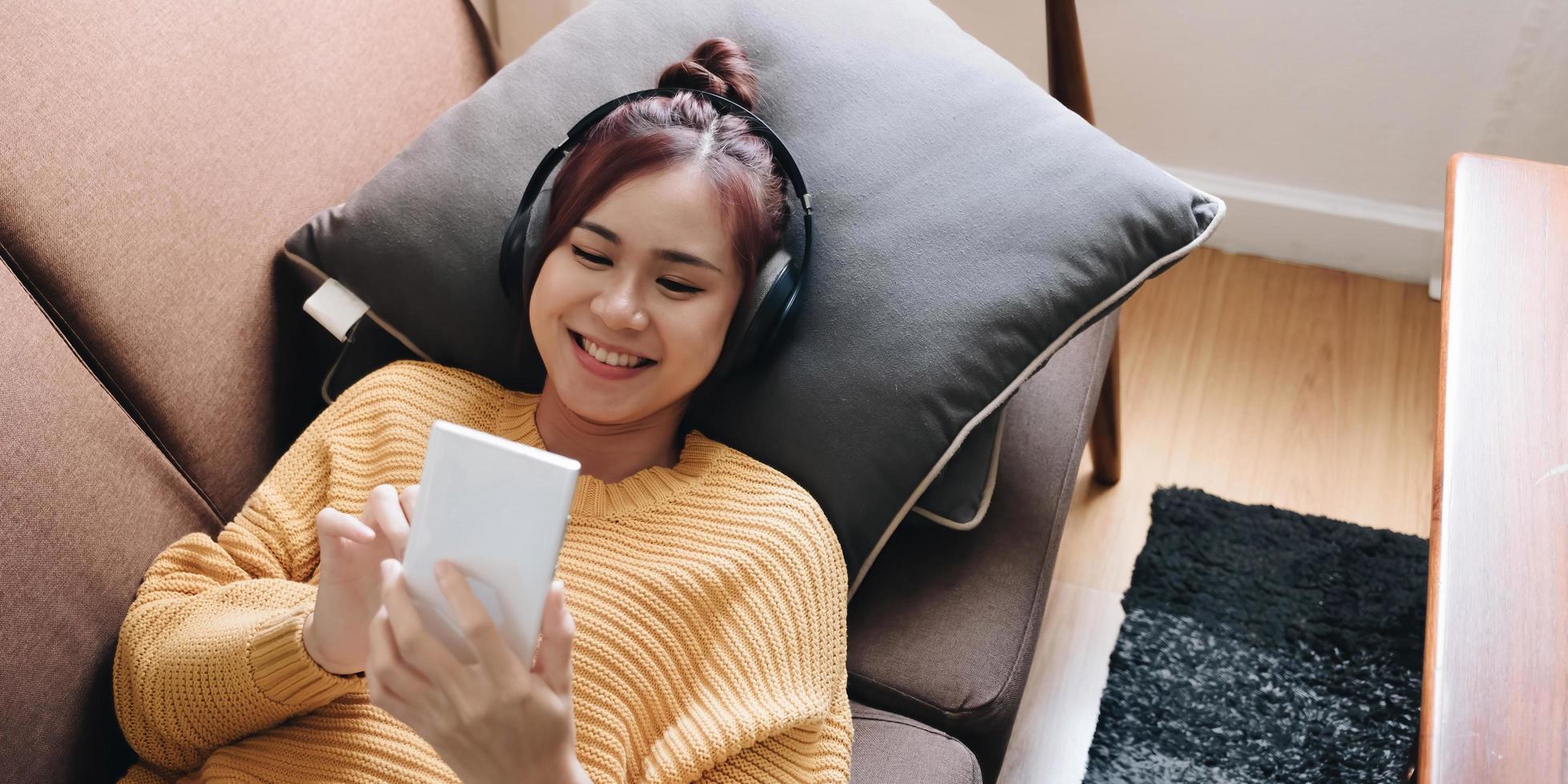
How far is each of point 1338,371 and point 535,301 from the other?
143 centimetres

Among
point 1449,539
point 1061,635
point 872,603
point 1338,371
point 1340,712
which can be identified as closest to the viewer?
point 1449,539

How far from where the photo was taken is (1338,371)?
2066 mm

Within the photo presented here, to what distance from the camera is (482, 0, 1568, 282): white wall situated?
1.94 m

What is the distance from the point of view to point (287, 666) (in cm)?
102

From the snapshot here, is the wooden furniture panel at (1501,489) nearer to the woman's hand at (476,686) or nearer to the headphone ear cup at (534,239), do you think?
the woman's hand at (476,686)

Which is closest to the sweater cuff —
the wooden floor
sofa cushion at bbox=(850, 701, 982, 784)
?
sofa cushion at bbox=(850, 701, 982, 784)

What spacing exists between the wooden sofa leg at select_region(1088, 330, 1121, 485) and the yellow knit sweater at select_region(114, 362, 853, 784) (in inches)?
26.4

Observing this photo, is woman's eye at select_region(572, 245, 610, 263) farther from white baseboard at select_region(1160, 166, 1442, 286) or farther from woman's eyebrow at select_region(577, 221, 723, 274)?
white baseboard at select_region(1160, 166, 1442, 286)

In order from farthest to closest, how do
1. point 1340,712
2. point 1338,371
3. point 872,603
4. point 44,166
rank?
point 1338,371 < point 1340,712 < point 872,603 < point 44,166

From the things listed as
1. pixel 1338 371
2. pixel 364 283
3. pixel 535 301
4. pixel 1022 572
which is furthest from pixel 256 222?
pixel 1338 371

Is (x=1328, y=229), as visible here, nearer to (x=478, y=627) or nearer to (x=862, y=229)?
(x=862, y=229)

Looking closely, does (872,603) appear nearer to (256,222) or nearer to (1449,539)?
(1449,539)

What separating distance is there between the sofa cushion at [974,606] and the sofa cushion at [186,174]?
0.66 meters

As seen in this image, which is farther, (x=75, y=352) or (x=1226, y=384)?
(x=1226, y=384)
